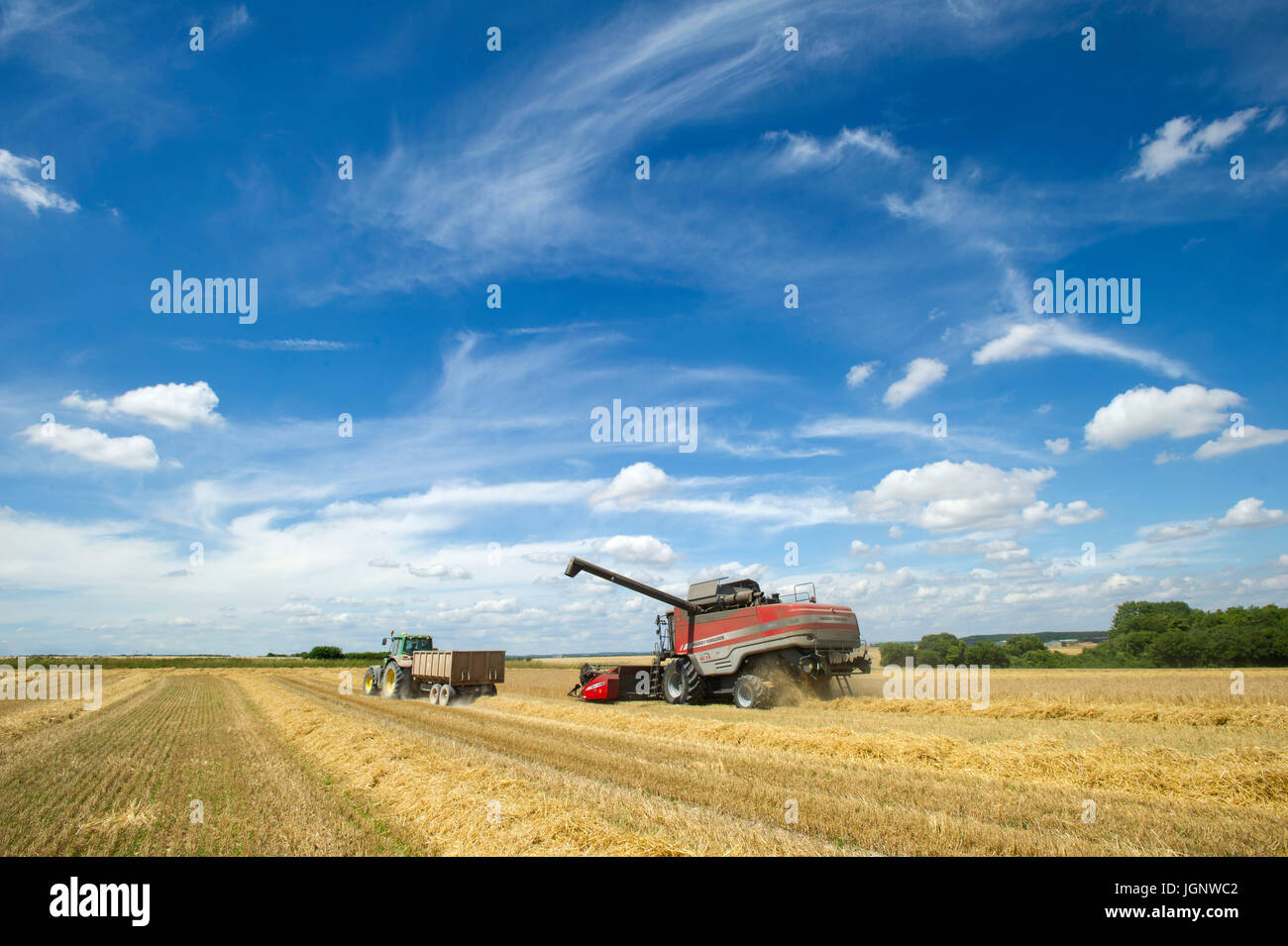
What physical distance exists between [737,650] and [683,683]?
2733mm

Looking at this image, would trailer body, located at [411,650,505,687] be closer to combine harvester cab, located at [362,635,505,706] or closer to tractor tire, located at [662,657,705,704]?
combine harvester cab, located at [362,635,505,706]

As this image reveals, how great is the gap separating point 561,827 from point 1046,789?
19.9ft

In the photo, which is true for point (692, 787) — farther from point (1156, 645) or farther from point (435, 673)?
point (1156, 645)

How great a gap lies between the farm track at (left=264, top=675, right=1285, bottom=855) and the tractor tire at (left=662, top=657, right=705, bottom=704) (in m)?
7.54

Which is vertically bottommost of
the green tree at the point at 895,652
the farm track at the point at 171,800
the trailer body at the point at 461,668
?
the green tree at the point at 895,652

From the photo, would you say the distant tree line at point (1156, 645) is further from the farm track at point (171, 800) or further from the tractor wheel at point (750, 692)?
the farm track at point (171, 800)

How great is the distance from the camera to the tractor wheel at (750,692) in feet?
60.7

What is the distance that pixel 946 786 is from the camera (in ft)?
27.1

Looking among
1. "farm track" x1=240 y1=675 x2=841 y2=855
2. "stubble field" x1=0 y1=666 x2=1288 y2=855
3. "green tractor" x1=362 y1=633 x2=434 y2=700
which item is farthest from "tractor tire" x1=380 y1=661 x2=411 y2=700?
"farm track" x1=240 y1=675 x2=841 y2=855

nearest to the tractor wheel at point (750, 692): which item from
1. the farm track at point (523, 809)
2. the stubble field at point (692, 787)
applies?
the stubble field at point (692, 787)

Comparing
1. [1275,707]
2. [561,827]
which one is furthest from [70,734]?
[1275,707]

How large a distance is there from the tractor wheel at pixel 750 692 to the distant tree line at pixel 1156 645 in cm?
3029

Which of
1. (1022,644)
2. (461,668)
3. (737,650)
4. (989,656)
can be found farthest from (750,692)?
(1022,644)
